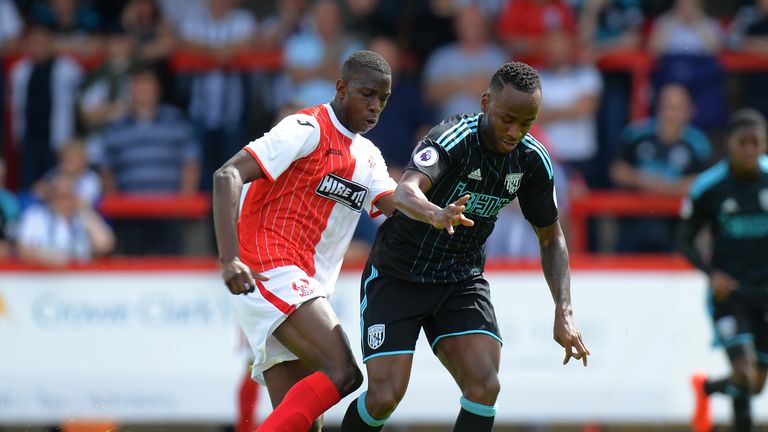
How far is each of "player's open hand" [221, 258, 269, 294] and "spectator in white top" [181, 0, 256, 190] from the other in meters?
6.77

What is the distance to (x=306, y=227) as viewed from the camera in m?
6.39

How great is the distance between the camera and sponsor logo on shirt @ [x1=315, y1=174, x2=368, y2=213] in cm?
636

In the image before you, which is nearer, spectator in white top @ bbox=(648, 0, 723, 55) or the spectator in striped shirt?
the spectator in striped shirt

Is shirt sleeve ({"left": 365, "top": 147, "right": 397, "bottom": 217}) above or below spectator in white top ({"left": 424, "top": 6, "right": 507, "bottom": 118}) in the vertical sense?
below

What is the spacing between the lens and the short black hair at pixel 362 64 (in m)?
6.25

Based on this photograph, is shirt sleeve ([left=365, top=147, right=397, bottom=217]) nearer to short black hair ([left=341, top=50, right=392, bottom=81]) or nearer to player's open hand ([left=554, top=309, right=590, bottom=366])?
short black hair ([left=341, top=50, right=392, bottom=81])

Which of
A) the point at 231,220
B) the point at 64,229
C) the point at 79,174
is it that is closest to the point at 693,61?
the point at 79,174

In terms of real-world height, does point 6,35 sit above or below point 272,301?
above

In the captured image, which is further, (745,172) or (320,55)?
(320,55)

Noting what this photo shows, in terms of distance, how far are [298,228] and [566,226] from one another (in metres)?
5.70

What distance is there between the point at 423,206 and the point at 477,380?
45.2 inches

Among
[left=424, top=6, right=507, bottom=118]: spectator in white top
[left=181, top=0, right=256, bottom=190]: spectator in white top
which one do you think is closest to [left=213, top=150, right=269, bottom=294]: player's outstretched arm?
[left=181, top=0, right=256, bottom=190]: spectator in white top

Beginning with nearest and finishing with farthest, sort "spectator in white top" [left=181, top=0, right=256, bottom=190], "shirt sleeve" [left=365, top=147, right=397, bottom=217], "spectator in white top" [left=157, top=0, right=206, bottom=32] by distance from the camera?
"shirt sleeve" [left=365, top=147, right=397, bottom=217], "spectator in white top" [left=181, top=0, right=256, bottom=190], "spectator in white top" [left=157, top=0, right=206, bottom=32]

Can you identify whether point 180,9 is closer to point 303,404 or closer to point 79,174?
point 79,174
